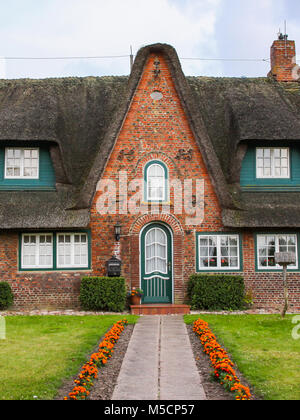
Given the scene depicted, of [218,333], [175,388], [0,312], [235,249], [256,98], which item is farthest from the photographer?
[256,98]

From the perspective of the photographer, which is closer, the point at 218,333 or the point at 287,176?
the point at 218,333

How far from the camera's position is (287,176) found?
17.7 metres

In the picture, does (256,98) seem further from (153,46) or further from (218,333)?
(218,333)

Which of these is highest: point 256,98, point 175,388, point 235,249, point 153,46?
point 153,46

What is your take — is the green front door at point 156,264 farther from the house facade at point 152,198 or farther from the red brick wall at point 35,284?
the red brick wall at point 35,284

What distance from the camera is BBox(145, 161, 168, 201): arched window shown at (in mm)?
16750

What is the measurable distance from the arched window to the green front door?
103cm

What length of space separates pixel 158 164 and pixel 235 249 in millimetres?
4034

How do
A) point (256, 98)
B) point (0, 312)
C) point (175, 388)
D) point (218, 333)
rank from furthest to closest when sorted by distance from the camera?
point (256, 98)
point (0, 312)
point (218, 333)
point (175, 388)

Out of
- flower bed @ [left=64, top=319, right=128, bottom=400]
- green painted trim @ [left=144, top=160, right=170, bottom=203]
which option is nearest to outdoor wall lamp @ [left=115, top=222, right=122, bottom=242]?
green painted trim @ [left=144, top=160, right=170, bottom=203]

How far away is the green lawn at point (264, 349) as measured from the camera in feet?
24.3

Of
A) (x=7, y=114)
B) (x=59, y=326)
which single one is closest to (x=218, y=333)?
(x=59, y=326)

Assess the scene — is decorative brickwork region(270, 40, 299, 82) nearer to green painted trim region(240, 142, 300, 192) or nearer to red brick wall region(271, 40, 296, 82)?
red brick wall region(271, 40, 296, 82)

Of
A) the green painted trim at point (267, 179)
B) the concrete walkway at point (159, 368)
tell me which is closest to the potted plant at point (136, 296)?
the concrete walkway at point (159, 368)
